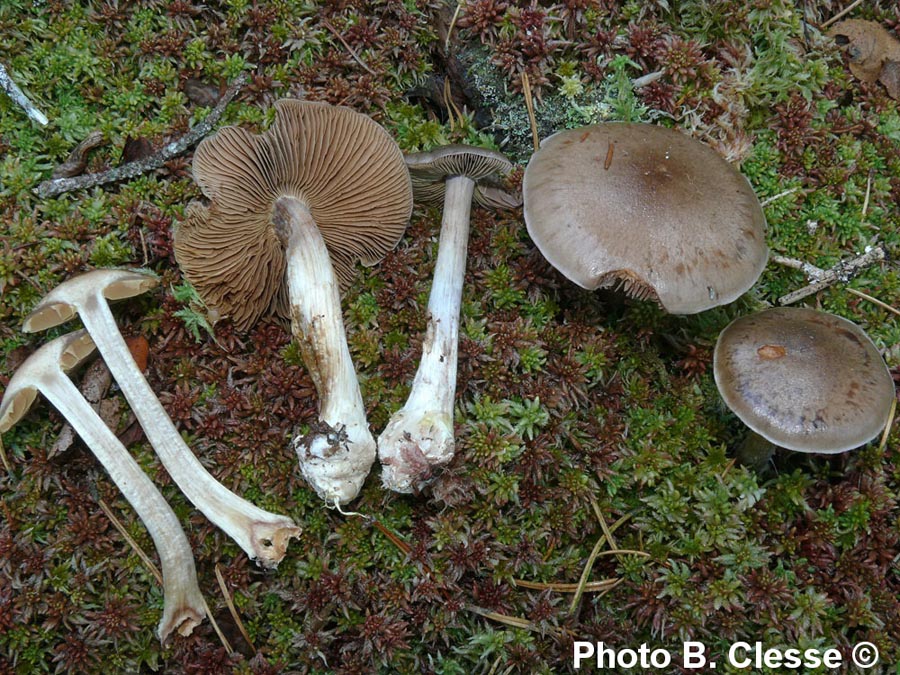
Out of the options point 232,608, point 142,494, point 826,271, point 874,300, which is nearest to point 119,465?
point 142,494

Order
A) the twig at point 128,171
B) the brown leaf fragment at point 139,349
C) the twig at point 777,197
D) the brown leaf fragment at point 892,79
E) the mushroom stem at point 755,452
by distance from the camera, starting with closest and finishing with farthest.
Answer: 1. the mushroom stem at point 755,452
2. the brown leaf fragment at point 139,349
3. the twig at point 128,171
4. the twig at point 777,197
5. the brown leaf fragment at point 892,79

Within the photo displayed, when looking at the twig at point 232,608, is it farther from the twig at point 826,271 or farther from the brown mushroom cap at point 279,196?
the twig at point 826,271

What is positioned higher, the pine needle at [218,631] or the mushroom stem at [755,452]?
the pine needle at [218,631]

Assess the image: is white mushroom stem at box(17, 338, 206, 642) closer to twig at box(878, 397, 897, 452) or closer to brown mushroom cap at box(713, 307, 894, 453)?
brown mushroom cap at box(713, 307, 894, 453)

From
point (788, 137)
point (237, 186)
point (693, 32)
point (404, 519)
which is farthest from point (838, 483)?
point (237, 186)

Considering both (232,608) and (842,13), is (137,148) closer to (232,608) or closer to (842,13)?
(232,608)

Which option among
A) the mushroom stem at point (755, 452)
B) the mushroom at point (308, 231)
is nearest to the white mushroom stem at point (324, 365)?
the mushroom at point (308, 231)
